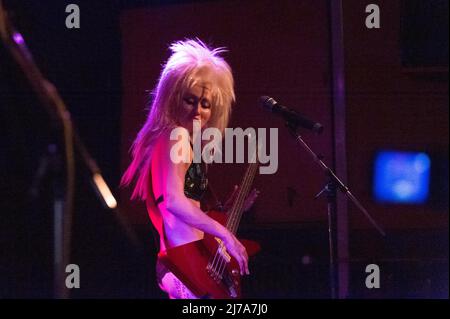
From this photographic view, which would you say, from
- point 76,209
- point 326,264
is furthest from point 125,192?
point 326,264

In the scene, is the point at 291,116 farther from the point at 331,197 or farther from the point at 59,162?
the point at 59,162

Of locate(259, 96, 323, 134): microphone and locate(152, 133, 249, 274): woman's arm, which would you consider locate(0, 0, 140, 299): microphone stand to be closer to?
locate(152, 133, 249, 274): woman's arm

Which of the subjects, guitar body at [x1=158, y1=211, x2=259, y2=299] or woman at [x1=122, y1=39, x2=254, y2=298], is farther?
woman at [x1=122, y1=39, x2=254, y2=298]

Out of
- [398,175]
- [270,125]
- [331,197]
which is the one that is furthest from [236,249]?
[398,175]

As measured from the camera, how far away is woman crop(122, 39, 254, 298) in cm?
322

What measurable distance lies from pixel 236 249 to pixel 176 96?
967 mm

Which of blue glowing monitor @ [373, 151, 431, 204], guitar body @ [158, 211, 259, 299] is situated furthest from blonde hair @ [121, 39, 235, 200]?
blue glowing monitor @ [373, 151, 431, 204]

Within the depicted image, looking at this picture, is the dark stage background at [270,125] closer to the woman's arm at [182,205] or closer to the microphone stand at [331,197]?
the microphone stand at [331,197]

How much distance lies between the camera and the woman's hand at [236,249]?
10.2ft

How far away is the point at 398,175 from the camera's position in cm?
378

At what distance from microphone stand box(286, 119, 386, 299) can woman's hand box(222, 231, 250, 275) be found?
55 centimetres

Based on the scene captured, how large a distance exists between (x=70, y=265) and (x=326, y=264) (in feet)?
5.04

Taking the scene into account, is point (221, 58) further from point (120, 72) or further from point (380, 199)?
point (380, 199)

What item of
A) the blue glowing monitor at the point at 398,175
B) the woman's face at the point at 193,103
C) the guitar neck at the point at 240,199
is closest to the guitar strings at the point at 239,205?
the guitar neck at the point at 240,199
